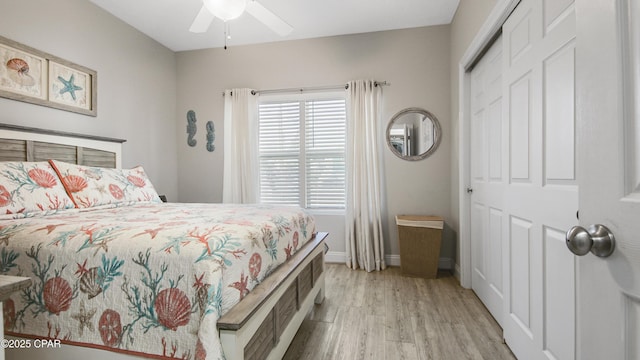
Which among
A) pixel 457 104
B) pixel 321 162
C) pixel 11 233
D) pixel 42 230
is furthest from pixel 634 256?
pixel 321 162

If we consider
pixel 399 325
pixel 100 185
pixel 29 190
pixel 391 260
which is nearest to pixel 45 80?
pixel 100 185

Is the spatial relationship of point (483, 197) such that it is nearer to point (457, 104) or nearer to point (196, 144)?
point (457, 104)

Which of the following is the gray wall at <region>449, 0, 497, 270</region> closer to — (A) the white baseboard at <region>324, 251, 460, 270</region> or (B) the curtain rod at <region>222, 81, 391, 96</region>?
(A) the white baseboard at <region>324, 251, 460, 270</region>

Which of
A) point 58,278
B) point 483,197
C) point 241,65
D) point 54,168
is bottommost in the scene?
point 58,278

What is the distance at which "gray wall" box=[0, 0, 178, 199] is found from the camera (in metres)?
2.39

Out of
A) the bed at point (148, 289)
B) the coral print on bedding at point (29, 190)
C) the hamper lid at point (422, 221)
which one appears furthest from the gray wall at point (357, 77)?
the bed at point (148, 289)

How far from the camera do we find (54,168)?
2100mm

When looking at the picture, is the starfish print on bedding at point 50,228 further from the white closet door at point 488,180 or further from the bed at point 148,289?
the white closet door at point 488,180

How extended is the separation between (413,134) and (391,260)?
1.51 m

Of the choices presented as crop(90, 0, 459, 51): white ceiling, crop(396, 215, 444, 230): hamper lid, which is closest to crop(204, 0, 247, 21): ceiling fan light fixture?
crop(90, 0, 459, 51): white ceiling

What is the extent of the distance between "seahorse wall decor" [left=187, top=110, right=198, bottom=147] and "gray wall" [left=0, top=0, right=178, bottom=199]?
218 millimetres

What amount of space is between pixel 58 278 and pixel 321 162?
9.28 ft

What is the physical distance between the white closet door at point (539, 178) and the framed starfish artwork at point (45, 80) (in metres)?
3.52

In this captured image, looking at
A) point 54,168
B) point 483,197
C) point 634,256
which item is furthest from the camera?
point 483,197
